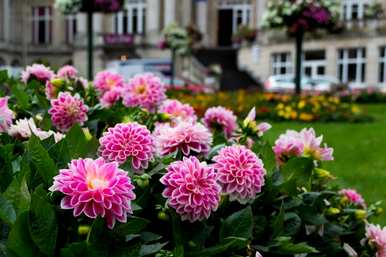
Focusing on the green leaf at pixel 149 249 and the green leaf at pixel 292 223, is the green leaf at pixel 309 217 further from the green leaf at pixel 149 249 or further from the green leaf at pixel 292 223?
the green leaf at pixel 149 249

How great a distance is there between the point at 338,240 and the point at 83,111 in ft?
3.93

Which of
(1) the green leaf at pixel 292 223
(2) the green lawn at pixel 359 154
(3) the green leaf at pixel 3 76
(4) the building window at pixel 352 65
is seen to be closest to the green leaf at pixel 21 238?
(1) the green leaf at pixel 292 223

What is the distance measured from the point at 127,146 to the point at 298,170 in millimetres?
711

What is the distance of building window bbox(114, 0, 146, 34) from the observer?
48.1 m

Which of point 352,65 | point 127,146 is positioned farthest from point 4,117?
point 352,65

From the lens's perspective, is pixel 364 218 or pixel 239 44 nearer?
pixel 364 218

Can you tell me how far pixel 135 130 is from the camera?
2256 mm

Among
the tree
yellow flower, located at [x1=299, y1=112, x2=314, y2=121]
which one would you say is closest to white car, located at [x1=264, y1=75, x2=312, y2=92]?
the tree

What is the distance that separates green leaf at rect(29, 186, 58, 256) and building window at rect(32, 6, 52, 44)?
51.4 metres

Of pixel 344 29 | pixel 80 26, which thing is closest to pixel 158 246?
pixel 344 29

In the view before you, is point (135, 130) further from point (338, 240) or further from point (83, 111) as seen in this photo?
point (338, 240)

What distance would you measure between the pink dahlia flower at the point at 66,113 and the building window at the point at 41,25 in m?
50.2

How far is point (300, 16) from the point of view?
16.3 metres

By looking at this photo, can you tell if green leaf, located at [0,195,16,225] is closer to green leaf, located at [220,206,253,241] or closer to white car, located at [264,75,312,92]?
green leaf, located at [220,206,253,241]
